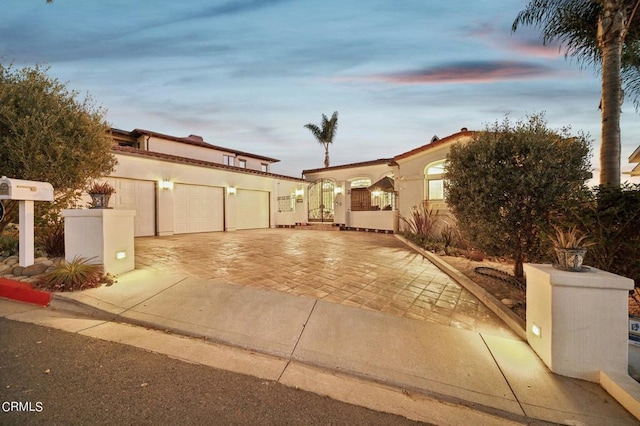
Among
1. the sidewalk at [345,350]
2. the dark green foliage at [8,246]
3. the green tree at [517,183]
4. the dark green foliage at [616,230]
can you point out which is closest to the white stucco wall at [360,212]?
the green tree at [517,183]

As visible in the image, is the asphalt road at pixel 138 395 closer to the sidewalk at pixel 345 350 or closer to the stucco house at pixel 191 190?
the sidewalk at pixel 345 350

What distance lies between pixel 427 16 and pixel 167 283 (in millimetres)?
9908

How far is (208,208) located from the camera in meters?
14.0

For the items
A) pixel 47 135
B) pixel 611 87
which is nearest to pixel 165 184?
pixel 47 135

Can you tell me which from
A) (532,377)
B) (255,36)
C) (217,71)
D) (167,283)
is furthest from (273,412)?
(217,71)

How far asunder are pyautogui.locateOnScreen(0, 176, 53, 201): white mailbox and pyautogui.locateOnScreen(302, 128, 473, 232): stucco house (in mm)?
10533

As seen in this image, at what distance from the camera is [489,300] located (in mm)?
4332

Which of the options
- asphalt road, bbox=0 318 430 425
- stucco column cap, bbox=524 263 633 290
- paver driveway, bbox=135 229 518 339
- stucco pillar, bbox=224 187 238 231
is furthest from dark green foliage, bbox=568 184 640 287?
stucco pillar, bbox=224 187 238 231

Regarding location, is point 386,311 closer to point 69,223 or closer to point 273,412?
point 273,412

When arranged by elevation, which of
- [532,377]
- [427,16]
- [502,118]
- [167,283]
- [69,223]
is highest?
[427,16]

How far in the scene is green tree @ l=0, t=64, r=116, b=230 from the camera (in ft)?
17.6

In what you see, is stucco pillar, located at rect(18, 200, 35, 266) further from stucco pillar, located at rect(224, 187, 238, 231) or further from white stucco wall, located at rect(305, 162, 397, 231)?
white stucco wall, located at rect(305, 162, 397, 231)

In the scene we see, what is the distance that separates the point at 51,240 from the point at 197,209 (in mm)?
7665

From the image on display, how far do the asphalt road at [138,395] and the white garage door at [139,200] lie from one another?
376 inches
